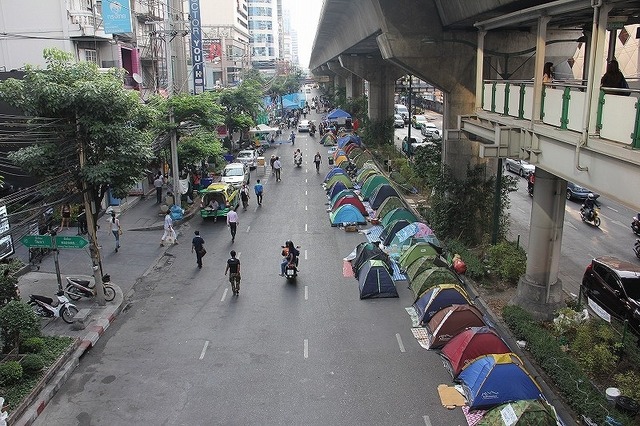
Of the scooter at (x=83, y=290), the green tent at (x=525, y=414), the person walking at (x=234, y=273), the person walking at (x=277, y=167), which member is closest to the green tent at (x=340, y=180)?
the person walking at (x=277, y=167)

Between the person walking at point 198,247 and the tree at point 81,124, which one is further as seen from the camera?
the person walking at point 198,247

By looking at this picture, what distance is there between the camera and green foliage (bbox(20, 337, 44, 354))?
1286 centimetres

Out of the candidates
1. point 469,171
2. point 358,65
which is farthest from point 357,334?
point 358,65

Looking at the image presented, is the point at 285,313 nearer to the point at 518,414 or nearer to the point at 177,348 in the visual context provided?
the point at 177,348

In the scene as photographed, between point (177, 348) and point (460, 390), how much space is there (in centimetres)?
684

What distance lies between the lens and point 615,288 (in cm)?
1427

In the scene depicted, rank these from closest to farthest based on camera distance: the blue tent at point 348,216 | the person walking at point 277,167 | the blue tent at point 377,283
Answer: the blue tent at point 377,283, the blue tent at point 348,216, the person walking at point 277,167

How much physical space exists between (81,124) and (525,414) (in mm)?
12904

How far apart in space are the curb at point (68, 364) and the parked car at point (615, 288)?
12992 millimetres

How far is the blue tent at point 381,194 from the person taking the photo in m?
26.3

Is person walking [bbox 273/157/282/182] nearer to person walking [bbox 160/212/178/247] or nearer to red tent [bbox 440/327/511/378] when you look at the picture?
person walking [bbox 160/212/178/247]

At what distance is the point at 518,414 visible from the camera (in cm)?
954

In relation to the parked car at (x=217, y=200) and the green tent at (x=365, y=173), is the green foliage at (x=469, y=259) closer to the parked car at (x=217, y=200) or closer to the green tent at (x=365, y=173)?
the parked car at (x=217, y=200)

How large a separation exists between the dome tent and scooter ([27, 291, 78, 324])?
31.1 feet
